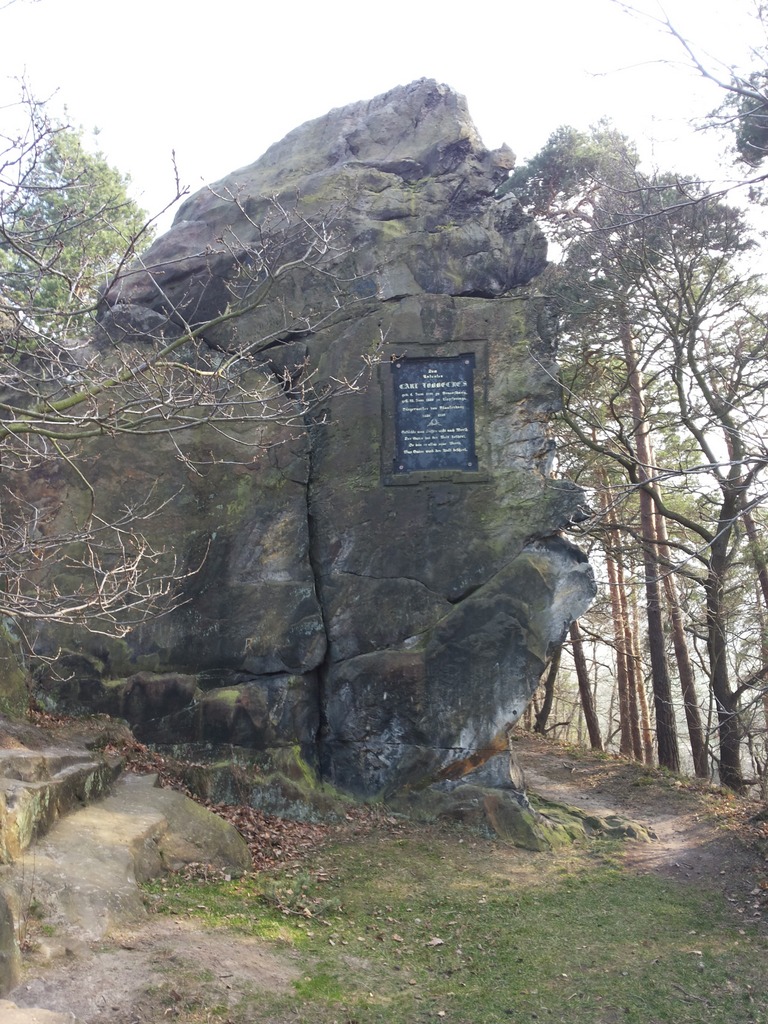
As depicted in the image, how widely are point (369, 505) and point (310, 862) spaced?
3.95 m

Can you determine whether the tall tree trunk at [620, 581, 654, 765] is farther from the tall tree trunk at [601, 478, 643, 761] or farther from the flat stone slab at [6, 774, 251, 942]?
the flat stone slab at [6, 774, 251, 942]

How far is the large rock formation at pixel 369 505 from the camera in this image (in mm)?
8695

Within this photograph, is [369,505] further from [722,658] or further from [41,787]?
[722,658]

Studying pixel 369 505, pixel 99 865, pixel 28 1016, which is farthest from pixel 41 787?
pixel 369 505

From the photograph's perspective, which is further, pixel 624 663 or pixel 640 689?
pixel 624 663

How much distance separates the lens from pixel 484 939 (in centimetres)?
609

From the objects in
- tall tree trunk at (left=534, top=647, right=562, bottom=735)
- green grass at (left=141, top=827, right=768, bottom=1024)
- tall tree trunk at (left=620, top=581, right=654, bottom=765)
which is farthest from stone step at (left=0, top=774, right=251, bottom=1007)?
tall tree trunk at (left=534, top=647, right=562, bottom=735)

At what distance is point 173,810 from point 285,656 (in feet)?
7.93

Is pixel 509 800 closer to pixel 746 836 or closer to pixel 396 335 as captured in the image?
pixel 746 836

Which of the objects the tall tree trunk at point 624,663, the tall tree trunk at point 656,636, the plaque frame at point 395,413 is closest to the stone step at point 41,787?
the plaque frame at point 395,413

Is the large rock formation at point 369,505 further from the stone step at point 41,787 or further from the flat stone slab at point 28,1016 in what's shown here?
the flat stone slab at point 28,1016

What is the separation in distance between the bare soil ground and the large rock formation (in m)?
1.45

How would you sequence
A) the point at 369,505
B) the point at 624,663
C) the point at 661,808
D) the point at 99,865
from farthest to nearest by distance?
the point at 624,663
the point at 661,808
the point at 369,505
the point at 99,865

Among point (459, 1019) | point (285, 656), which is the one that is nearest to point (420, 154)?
point (285, 656)
